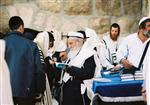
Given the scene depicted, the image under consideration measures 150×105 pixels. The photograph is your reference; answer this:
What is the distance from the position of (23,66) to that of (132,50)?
170cm

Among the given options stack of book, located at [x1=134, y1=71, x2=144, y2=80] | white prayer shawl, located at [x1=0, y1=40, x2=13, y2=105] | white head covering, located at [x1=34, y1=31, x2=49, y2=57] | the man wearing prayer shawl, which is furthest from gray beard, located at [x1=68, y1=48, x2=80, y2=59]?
white prayer shawl, located at [x1=0, y1=40, x2=13, y2=105]

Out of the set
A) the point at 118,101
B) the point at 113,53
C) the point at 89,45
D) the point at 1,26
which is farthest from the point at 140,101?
the point at 1,26

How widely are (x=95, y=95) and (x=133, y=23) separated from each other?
5.34 meters

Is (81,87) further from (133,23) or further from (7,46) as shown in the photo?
(133,23)

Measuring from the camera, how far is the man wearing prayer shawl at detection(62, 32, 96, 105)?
7.11 m

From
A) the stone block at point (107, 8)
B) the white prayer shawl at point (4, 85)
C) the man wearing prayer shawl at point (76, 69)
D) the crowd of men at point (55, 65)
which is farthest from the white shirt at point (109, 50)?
the white prayer shawl at point (4, 85)

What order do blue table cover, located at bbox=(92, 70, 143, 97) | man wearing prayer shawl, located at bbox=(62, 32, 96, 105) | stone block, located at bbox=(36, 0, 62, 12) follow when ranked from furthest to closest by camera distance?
stone block, located at bbox=(36, 0, 62, 12) < man wearing prayer shawl, located at bbox=(62, 32, 96, 105) < blue table cover, located at bbox=(92, 70, 143, 97)

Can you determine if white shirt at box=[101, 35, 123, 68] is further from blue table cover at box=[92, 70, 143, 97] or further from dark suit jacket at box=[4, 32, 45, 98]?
dark suit jacket at box=[4, 32, 45, 98]

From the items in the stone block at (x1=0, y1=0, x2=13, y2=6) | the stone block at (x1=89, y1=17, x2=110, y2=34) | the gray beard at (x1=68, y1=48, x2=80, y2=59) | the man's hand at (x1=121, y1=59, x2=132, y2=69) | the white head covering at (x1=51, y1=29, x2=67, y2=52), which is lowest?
the man's hand at (x1=121, y1=59, x2=132, y2=69)

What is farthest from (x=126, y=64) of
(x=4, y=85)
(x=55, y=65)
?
(x=4, y=85)

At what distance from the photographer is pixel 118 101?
6.92 m

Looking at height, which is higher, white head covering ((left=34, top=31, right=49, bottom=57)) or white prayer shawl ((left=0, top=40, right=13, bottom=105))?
white head covering ((left=34, top=31, right=49, bottom=57))

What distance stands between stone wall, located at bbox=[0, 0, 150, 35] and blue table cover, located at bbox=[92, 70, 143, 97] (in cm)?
517

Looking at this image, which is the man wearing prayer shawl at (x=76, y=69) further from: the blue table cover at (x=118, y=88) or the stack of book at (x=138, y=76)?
the stack of book at (x=138, y=76)
